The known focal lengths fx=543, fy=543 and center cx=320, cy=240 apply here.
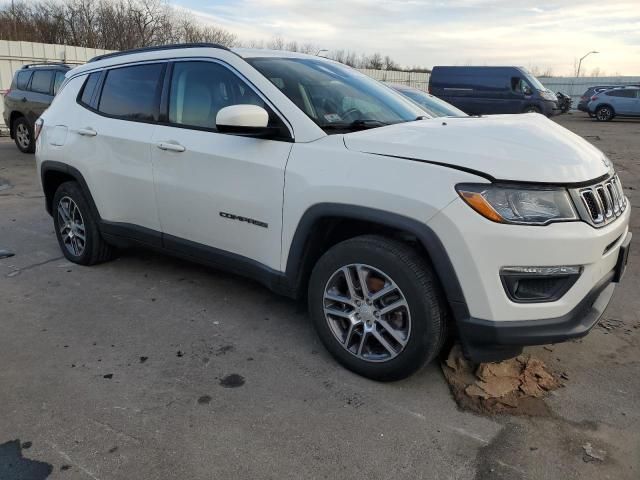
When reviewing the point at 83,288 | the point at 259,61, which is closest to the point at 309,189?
the point at 259,61

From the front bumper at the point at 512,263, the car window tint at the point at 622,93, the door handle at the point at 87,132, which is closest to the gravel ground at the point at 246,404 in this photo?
the front bumper at the point at 512,263

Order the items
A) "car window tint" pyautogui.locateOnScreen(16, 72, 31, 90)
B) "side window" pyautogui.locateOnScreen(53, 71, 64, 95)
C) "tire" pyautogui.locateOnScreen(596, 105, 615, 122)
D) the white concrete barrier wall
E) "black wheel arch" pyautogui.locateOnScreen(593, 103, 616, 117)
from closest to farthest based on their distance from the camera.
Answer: "side window" pyautogui.locateOnScreen(53, 71, 64, 95) < "car window tint" pyautogui.locateOnScreen(16, 72, 31, 90) < the white concrete barrier wall < "black wheel arch" pyautogui.locateOnScreen(593, 103, 616, 117) < "tire" pyautogui.locateOnScreen(596, 105, 615, 122)

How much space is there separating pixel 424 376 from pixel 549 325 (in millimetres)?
839

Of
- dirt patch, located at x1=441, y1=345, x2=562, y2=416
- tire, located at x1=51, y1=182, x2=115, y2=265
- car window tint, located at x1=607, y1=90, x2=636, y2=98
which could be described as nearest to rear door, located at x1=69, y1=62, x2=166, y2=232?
tire, located at x1=51, y1=182, x2=115, y2=265

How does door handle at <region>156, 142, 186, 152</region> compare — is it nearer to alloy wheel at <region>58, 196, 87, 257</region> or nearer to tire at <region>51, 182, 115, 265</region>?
tire at <region>51, 182, 115, 265</region>

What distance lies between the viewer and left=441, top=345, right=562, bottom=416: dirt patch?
2.83 m

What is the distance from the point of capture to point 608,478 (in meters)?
2.31

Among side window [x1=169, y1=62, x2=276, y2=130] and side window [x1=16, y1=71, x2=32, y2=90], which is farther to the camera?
side window [x1=16, y1=71, x2=32, y2=90]

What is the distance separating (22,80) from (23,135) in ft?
3.92

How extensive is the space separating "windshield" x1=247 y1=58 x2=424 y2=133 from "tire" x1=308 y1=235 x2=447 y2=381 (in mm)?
795

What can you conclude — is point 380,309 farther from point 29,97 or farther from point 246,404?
point 29,97

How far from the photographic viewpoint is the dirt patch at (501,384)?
2.83 metres

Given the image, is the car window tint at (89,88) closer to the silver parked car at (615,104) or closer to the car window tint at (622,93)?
the silver parked car at (615,104)

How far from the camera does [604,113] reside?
2783cm
